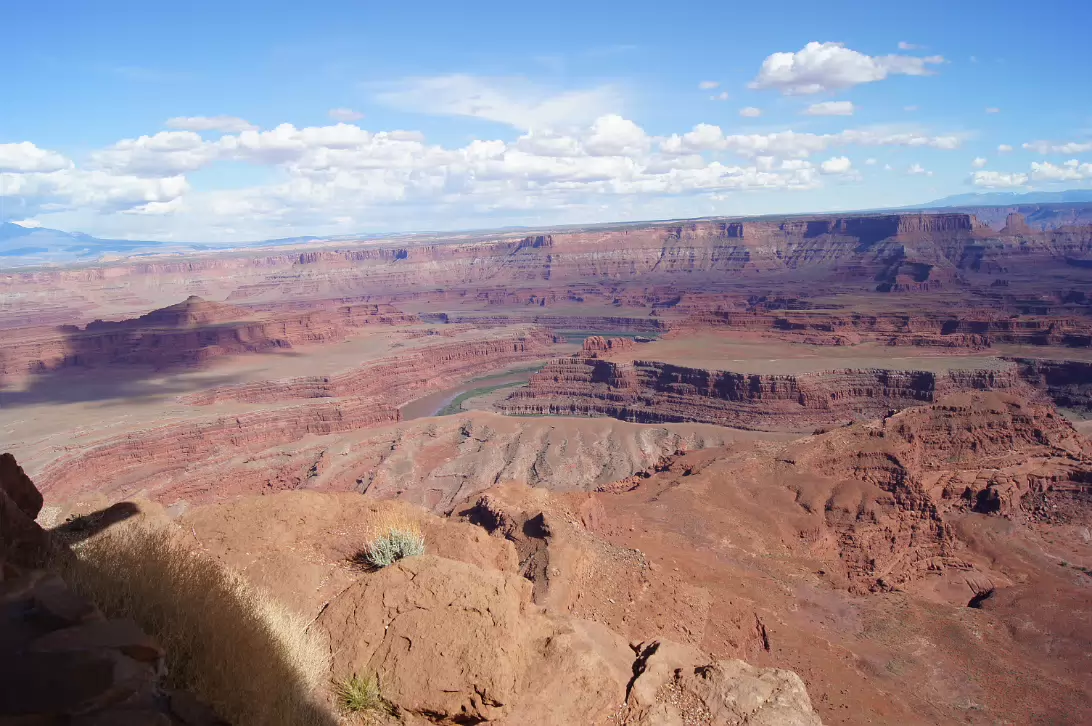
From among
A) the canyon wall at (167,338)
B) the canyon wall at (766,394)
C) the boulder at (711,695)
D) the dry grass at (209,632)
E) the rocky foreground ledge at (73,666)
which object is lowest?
the canyon wall at (766,394)

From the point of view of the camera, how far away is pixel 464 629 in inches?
329

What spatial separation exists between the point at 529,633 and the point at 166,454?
54.8 meters

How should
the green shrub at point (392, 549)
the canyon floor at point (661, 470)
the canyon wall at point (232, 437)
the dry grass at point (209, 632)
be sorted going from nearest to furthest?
the dry grass at point (209, 632) < the green shrub at point (392, 549) < the canyon floor at point (661, 470) < the canyon wall at point (232, 437)

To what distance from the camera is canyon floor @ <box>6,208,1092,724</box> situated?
44.5 feet

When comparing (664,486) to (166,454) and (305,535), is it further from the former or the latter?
(166,454)

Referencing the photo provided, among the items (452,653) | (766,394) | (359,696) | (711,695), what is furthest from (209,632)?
(766,394)

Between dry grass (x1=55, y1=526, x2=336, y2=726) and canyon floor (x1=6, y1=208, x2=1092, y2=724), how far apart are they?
1662mm

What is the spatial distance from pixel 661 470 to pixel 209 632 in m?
35.1

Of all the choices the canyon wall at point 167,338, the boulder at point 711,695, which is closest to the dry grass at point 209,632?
the boulder at point 711,695

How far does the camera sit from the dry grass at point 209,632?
511cm

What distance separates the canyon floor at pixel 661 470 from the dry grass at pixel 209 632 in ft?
5.45

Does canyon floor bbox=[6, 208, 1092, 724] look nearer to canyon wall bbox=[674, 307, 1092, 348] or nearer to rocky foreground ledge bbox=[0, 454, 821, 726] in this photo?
rocky foreground ledge bbox=[0, 454, 821, 726]

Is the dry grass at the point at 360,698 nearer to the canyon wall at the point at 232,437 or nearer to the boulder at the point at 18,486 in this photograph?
the boulder at the point at 18,486

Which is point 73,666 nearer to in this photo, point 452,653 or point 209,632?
point 209,632
